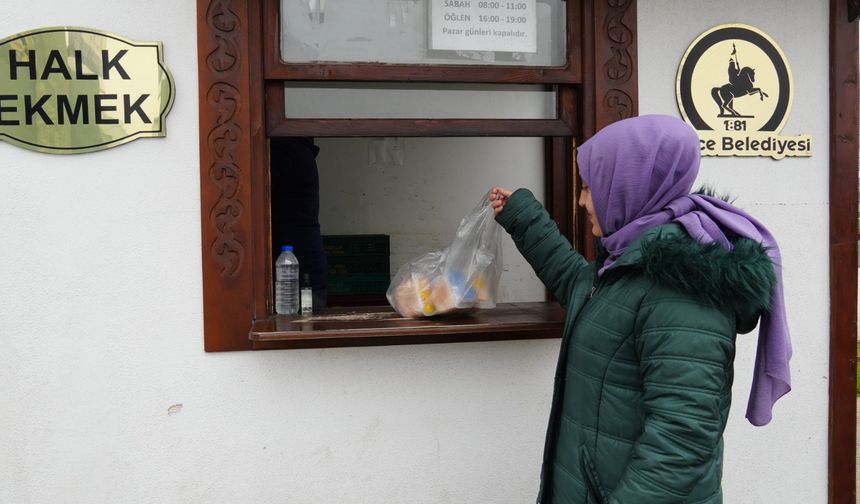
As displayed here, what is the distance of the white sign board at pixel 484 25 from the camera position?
2.71m

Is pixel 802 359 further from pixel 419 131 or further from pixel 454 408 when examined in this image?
pixel 419 131

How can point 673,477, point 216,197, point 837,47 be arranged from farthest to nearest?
point 837,47 < point 216,197 < point 673,477

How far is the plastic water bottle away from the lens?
285cm

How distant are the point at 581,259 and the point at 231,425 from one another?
4.36 ft

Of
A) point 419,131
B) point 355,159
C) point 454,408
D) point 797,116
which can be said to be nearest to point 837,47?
point 797,116

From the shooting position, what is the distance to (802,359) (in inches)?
117

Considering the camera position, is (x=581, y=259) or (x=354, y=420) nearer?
(x=581, y=259)

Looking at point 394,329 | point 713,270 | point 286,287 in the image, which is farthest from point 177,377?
point 713,270

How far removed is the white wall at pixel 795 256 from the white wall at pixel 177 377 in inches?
15.6

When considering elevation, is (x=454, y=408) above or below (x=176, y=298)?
below

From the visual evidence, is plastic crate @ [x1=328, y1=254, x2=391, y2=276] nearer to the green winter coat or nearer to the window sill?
the window sill

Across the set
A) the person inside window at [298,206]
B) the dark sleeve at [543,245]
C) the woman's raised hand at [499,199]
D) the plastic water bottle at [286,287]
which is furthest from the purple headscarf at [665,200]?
the person inside window at [298,206]

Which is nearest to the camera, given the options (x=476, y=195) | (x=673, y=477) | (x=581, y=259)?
(x=673, y=477)

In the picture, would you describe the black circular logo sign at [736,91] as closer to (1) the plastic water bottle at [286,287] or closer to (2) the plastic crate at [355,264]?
Answer: (1) the plastic water bottle at [286,287]
